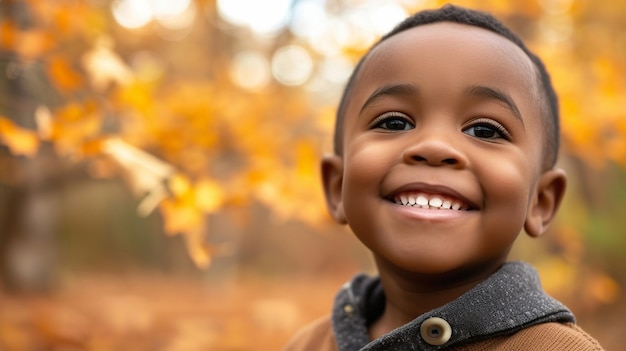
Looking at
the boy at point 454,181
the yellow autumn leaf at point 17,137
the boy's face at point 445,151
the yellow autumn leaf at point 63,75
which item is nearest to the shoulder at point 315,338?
the boy at point 454,181

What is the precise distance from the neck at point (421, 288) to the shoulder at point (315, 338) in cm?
20

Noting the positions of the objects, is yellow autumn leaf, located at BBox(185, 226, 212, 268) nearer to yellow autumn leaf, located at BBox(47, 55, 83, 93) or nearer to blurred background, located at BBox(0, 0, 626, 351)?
blurred background, located at BBox(0, 0, 626, 351)

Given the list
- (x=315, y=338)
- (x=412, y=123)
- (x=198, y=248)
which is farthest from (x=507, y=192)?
(x=198, y=248)

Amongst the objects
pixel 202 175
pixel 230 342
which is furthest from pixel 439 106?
pixel 230 342

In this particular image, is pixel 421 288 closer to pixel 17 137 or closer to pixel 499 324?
pixel 499 324

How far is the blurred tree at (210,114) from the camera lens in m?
2.63

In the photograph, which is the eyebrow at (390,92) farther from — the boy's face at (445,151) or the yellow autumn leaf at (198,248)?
the yellow autumn leaf at (198,248)

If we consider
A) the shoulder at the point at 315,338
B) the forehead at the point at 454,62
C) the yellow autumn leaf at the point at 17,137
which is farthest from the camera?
the yellow autumn leaf at the point at 17,137

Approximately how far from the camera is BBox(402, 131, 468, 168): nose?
1450 millimetres

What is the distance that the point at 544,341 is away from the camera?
144cm

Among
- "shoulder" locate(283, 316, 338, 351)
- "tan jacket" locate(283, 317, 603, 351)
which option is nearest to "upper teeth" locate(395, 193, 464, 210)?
"tan jacket" locate(283, 317, 603, 351)

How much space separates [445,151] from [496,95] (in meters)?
0.20

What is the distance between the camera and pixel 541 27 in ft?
15.1

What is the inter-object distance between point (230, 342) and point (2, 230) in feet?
12.9
